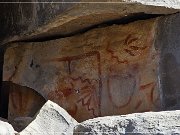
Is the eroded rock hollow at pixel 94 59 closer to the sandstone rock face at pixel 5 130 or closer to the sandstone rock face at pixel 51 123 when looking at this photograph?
the sandstone rock face at pixel 51 123

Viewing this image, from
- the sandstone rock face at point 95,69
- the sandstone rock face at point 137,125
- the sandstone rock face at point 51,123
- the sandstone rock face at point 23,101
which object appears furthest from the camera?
the sandstone rock face at point 23,101

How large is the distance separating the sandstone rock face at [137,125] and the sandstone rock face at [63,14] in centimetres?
65

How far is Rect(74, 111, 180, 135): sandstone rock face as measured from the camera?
2.35m

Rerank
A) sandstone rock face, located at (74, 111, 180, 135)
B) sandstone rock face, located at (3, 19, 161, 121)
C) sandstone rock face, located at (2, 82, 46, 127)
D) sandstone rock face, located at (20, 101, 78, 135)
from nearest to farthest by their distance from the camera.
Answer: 1. sandstone rock face, located at (74, 111, 180, 135)
2. sandstone rock face, located at (20, 101, 78, 135)
3. sandstone rock face, located at (3, 19, 161, 121)
4. sandstone rock face, located at (2, 82, 46, 127)

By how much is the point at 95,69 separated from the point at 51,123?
2.08 ft

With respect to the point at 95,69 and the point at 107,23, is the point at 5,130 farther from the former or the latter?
the point at 107,23

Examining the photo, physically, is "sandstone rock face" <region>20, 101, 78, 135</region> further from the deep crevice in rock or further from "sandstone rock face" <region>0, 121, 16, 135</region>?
the deep crevice in rock

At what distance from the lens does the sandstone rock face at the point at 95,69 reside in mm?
3053

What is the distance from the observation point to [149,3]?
2.87 m

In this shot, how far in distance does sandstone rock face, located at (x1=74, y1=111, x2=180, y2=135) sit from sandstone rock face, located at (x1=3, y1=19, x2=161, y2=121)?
553 mm

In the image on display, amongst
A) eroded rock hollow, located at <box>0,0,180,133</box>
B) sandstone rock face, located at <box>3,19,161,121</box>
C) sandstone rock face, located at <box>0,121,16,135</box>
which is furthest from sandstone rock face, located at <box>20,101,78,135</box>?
sandstone rock face, located at <box>3,19,161,121</box>

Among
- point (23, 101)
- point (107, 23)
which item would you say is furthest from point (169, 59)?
point (23, 101)

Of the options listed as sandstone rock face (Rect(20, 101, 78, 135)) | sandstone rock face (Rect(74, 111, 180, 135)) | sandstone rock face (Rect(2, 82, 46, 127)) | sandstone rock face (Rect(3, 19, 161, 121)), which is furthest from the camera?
sandstone rock face (Rect(2, 82, 46, 127))

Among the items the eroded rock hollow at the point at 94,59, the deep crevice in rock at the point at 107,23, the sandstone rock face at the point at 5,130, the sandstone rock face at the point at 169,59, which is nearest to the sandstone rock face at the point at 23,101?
the eroded rock hollow at the point at 94,59
